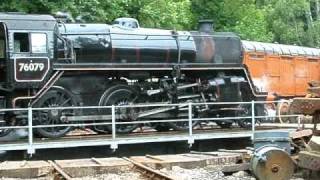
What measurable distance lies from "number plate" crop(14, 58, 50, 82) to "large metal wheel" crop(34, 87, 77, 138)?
0.45 metres

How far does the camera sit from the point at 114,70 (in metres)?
14.1

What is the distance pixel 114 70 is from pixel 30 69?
2076mm

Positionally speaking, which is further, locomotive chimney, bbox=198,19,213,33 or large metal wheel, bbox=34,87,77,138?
locomotive chimney, bbox=198,19,213,33

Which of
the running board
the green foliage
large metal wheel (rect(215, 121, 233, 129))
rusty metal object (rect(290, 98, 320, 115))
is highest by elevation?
the green foliage

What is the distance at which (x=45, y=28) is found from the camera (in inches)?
527

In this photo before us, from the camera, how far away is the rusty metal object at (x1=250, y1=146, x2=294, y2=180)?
23.9 ft

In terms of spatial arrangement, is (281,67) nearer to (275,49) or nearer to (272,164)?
(275,49)

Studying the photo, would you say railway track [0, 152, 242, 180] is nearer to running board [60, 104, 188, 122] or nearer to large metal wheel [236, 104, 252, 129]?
running board [60, 104, 188, 122]

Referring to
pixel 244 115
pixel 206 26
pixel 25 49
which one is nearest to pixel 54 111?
pixel 25 49

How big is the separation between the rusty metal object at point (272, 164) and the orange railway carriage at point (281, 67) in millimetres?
13186

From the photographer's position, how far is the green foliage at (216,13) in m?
19.4

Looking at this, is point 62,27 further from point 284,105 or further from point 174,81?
point 284,105

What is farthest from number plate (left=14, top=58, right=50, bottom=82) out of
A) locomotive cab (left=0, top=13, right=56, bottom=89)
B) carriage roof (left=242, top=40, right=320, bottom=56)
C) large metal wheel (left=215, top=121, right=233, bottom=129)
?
carriage roof (left=242, top=40, right=320, bottom=56)

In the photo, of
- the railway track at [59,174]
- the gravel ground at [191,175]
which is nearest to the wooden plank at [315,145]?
the gravel ground at [191,175]
